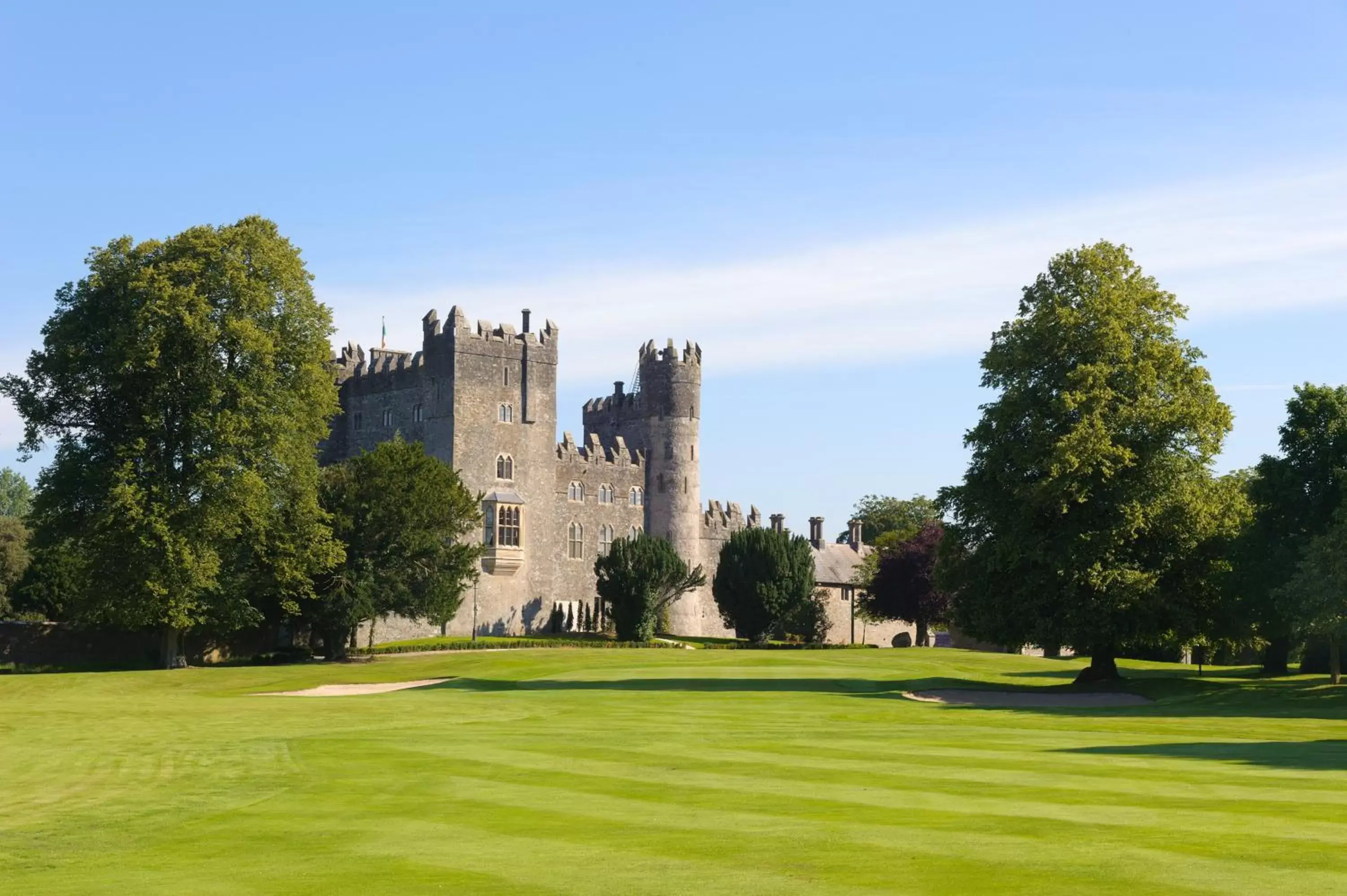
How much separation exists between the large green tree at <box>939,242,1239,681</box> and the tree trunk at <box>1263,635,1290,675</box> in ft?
39.9

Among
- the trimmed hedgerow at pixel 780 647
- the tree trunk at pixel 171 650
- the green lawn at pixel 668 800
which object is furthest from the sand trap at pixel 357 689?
the trimmed hedgerow at pixel 780 647

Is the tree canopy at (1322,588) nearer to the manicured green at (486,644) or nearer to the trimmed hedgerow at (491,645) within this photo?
the trimmed hedgerow at (491,645)

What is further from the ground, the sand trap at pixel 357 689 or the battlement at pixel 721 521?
the battlement at pixel 721 521

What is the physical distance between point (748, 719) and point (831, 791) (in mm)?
15483

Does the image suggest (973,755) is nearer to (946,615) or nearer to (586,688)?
(586,688)

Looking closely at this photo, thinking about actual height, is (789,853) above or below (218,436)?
below

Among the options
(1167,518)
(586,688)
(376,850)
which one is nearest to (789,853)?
(376,850)

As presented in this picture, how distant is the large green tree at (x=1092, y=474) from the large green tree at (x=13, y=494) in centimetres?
14373

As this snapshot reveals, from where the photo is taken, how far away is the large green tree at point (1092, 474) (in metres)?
48.1

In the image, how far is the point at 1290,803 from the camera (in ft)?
55.5

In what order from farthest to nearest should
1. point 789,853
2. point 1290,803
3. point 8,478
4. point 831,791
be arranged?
point 8,478
point 831,791
point 1290,803
point 789,853

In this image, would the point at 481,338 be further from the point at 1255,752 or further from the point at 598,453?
the point at 1255,752

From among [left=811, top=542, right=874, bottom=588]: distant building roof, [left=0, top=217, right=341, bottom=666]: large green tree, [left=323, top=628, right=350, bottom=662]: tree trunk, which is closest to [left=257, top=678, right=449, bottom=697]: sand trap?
[left=0, top=217, right=341, bottom=666]: large green tree

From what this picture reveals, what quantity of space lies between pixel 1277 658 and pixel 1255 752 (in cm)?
3980
